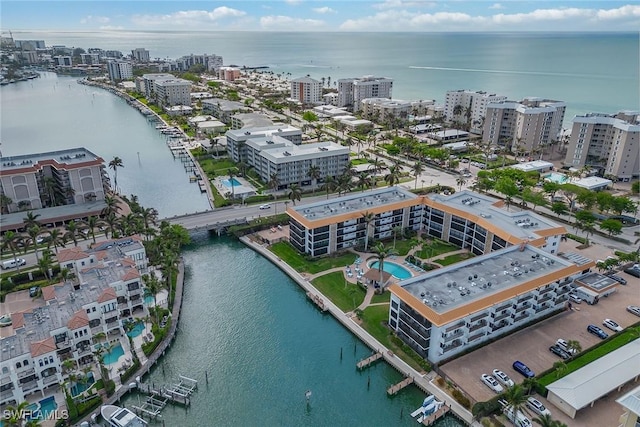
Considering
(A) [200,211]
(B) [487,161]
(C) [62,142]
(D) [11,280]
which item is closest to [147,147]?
(C) [62,142]

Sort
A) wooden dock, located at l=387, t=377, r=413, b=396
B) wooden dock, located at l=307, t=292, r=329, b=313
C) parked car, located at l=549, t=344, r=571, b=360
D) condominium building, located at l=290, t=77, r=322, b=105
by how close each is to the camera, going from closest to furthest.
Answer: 1. wooden dock, located at l=387, t=377, r=413, b=396
2. parked car, located at l=549, t=344, r=571, b=360
3. wooden dock, located at l=307, t=292, r=329, b=313
4. condominium building, located at l=290, t=77, r=322, b=105

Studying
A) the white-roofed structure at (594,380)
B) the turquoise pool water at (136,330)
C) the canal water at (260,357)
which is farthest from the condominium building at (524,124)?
the turquoise pool water at (136,330)

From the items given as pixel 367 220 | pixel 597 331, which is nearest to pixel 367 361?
pixel 367 220

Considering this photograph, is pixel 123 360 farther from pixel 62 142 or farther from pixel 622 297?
pixel 62 142

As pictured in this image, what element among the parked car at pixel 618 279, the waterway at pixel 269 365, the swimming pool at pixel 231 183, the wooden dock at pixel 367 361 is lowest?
the waterway at pixel 269 365

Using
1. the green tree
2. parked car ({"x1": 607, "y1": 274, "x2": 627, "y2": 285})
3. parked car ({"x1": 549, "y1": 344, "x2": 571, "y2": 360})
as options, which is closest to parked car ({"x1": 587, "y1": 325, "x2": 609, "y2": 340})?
parked car ({"x1": 549, "y1": 344, "x2": 571, "y2": 360})

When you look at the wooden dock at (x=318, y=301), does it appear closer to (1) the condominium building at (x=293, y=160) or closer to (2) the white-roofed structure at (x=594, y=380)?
(2) the white-roofed structure at (x=594, y=380)

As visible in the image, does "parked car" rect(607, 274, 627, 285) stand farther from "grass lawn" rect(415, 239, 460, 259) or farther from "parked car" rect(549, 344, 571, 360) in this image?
"grass lawn" rect(415, 239, 460, 259)
